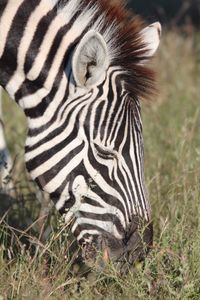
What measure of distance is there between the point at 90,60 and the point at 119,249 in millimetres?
1084

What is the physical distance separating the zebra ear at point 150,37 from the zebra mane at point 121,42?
0.07 metres

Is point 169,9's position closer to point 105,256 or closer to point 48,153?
point 48,153

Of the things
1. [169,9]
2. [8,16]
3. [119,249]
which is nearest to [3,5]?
[8,16]

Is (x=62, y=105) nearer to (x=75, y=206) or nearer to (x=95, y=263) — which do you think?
(x=75, y=206)

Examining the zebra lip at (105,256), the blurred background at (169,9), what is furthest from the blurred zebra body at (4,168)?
the blurred background at (169,9)

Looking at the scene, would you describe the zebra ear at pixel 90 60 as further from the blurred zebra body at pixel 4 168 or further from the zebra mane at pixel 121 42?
the blurred zebra body at pixel 4 168

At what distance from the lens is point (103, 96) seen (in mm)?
4824

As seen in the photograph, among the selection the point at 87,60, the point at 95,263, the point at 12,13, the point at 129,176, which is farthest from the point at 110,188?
the point at 12,13

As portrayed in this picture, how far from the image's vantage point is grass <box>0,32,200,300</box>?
191 inches

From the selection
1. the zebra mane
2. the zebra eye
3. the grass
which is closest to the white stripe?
the zebra mane

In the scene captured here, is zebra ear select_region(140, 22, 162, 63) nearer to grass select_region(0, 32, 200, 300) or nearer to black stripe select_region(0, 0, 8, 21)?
black stripe select_region(0, 0, 8, 21)

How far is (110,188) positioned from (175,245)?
66 cm

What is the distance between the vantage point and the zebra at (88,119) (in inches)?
189

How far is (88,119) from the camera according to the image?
480cm
